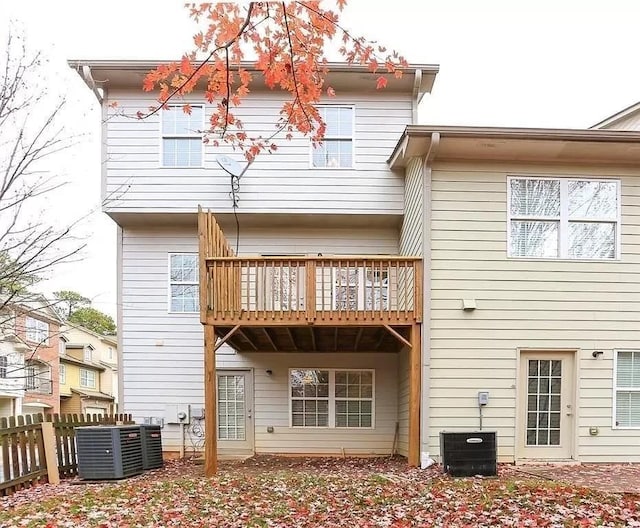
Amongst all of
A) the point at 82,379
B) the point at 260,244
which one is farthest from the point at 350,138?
the point at 82,379

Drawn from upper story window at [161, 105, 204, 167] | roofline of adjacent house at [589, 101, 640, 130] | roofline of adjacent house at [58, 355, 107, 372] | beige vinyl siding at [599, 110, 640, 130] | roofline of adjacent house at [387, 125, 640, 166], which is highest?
roofline of adjacent house at [589, 101, 640, 130]

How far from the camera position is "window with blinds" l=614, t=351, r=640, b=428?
8.48 metres

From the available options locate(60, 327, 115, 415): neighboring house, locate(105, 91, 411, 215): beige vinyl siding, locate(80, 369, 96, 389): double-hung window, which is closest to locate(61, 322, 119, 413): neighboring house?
locate(60, 327, 115, 415): neighboring house

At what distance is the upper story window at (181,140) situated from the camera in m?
10.5

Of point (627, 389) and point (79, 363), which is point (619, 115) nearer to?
point (627, 389)

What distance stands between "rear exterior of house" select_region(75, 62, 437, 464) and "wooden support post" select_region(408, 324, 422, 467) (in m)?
1.75

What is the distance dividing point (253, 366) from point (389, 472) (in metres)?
3.89

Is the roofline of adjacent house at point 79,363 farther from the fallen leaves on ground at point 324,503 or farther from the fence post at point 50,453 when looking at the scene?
the fallen leaves on ground at point 324,503

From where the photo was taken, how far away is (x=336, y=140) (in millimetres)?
10586

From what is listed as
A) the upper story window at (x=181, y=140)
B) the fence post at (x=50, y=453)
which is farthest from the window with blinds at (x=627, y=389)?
the fence post at (x=50, y=453)

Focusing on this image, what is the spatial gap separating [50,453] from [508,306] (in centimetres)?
712

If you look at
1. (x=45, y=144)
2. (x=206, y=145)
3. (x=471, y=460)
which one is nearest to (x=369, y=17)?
(x=45, y=144)

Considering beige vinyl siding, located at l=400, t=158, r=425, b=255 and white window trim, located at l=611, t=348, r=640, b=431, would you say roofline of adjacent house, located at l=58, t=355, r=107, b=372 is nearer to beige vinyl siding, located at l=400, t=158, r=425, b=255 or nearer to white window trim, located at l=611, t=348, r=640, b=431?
beige vinyl siding, located at l=400, t=158, r=425, b=255

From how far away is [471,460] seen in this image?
735 cm
